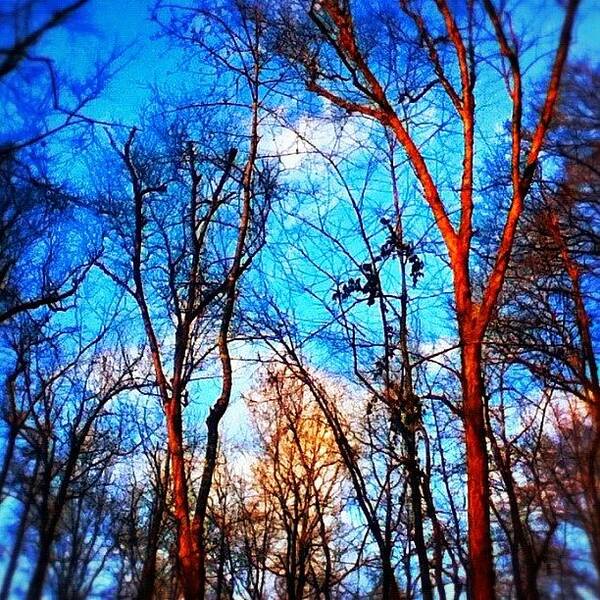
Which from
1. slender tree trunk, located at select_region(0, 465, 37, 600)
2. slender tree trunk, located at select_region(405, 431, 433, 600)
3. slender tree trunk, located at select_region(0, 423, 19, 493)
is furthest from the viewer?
slender tree trunk, located at select_region(405, 431, 433, 600)

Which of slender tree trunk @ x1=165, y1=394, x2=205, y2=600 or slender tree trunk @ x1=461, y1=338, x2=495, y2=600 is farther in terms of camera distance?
slender tree trunk @ x1=165, y1=394, x2=205, y2=600

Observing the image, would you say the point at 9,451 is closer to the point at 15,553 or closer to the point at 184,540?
the point at 184,540

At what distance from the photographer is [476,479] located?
24.6ft

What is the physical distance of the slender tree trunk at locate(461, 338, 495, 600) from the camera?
708cm

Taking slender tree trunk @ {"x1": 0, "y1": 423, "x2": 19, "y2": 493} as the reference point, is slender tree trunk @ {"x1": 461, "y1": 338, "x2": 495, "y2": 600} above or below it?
below

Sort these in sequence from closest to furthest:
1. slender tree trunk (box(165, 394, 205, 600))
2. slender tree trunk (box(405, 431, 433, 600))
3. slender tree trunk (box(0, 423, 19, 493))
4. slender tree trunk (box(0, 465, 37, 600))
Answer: slender tree trunk (box(0, 465, 37, 600)) → slender tree trunk (box(165, 394, 205, 600)) → slender tree trunk (box(0, 423, 19, 493)) → slender tree trunk (box(405, 431, 433, 600))

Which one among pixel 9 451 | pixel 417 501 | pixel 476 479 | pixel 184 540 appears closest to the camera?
pixel 476 479

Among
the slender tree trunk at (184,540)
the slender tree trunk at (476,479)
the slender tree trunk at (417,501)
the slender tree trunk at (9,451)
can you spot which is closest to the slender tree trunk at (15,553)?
the slender tree trunk at (9,451)

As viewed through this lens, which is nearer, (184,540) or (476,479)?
(476,479)

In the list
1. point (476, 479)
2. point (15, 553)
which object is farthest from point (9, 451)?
point (476, 479)

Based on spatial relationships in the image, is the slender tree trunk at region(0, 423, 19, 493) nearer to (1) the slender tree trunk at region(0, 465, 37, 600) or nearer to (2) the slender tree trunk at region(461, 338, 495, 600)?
(1) the slender tree trunk at region(0, 465, 37, 600)

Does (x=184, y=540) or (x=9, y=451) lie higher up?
(x=9, y=451)

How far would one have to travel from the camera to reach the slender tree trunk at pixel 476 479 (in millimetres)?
7082

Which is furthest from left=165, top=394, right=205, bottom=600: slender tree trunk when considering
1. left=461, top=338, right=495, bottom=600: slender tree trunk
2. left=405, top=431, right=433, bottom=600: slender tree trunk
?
left=461, top=338, right=495, bottom=600: slender tree trunk
